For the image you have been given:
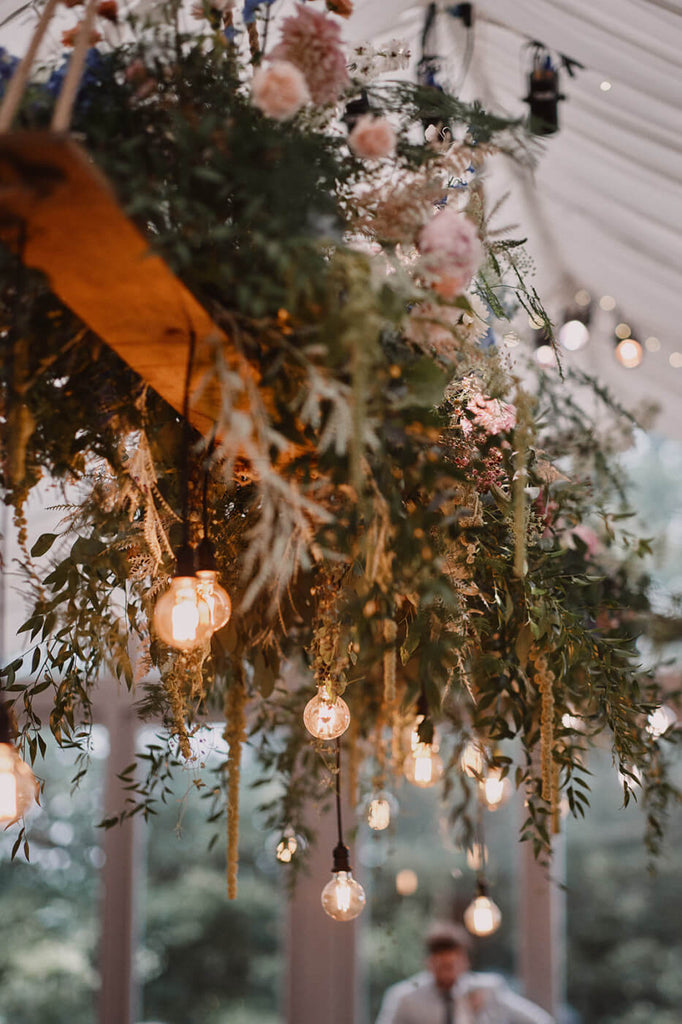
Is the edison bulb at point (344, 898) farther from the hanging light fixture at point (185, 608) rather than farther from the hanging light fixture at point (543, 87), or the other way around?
the hanging light fixture at point (543, 87)

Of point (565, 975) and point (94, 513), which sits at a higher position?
point (94, 513)

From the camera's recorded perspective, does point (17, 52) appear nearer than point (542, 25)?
Yes

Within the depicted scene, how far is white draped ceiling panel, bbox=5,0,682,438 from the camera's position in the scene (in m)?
2.18

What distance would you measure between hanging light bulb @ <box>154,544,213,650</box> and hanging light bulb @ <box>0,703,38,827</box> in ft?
0.99

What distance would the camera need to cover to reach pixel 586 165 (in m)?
2.85


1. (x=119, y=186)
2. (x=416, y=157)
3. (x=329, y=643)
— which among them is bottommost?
(x=329, y=643)

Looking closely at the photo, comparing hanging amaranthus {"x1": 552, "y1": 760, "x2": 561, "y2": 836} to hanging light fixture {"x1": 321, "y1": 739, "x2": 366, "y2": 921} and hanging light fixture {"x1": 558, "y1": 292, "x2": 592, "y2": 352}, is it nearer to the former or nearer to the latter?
hanging light fixture {"x1": 321, "y1": 739, "x2": 366, "y2": 921}

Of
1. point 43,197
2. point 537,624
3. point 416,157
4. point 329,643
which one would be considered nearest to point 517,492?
point 537,624

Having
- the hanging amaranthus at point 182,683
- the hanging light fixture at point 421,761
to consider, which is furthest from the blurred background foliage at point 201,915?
the hanging amaranthus at point 182,683

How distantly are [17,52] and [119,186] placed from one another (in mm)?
1354

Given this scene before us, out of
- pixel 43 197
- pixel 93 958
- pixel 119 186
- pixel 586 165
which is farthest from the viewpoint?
pixel 93 958

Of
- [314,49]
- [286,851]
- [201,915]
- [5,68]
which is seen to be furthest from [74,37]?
[201,915]

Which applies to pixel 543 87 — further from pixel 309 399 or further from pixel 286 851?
pixel 286 851

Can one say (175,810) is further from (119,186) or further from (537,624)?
(119,186)
